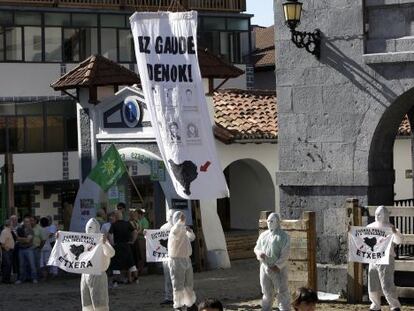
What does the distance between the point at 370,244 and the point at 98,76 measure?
979cm

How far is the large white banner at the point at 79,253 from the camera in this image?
14734 mm

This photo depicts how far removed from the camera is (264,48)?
47719mm

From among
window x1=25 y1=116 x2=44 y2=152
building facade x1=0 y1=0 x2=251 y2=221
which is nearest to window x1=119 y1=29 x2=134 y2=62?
building facade x1=0 y1=0 x2=251 y2=221

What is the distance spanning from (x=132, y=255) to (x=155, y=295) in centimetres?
190

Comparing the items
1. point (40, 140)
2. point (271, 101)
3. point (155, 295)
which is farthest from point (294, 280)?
point (40, 140)

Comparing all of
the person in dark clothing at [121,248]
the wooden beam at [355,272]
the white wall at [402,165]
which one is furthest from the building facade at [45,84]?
the wooden beam at [355,272]

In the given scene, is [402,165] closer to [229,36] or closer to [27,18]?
[229,36]

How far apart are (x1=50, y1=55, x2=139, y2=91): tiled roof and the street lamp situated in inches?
281

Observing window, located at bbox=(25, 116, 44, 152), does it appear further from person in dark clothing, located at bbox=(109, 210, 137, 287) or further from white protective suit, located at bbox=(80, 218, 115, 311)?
white protective suit, located at bbox=(80, 218, 115, 311)

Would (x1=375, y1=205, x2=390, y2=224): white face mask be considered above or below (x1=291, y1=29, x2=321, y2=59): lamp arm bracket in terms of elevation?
below

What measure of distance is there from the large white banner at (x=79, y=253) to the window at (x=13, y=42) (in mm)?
22468

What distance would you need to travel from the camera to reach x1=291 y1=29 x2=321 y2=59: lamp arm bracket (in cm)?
1720

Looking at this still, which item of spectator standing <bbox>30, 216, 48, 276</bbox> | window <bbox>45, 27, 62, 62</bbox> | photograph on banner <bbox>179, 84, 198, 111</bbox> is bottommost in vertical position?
spectator standing <bbox>30, 216, 48, 276</bbox>

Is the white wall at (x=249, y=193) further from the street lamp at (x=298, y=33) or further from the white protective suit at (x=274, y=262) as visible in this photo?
the white protective suit at (x=274, y=262)
